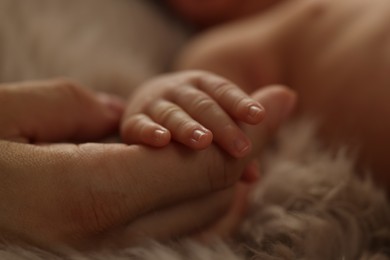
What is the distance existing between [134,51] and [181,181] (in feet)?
1.75

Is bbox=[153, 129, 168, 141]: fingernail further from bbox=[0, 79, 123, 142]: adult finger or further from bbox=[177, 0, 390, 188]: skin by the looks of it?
bbox=[177, 0, 390, 188]: skin

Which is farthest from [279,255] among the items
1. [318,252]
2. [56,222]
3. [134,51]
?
[134,51]

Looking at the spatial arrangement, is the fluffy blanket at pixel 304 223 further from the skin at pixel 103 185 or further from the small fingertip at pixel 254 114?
the small fingertip at pixel 254 114

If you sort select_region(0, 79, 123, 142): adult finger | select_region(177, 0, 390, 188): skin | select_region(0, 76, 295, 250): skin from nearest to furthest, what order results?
select_region(0, 76, 295, 250): skin → select_region(0, 79, 123, 142): adult finger → select_region(177, 0, 390, 188): skin

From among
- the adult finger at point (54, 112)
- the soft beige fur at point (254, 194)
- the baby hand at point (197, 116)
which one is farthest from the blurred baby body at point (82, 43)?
the baby hand at point (197, 116)

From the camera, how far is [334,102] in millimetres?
871

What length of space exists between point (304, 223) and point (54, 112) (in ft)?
1.23

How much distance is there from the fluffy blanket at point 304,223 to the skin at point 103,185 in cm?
2

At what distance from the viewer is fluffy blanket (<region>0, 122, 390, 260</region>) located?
57 centimetres

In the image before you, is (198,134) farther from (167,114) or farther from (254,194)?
(254,194)

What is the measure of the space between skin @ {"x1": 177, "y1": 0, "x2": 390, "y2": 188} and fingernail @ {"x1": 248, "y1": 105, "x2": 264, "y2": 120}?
24 centimetres

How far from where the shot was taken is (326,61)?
3.03 ft

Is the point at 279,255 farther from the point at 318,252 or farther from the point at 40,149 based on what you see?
the point at 40,149

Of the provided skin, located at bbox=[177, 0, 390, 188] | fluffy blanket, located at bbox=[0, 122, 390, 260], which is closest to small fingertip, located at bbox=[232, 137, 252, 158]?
fluffy blanket, located at bbox=[0, 122, 390, 260]
